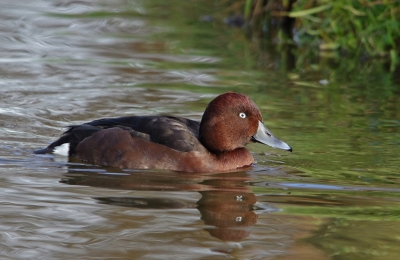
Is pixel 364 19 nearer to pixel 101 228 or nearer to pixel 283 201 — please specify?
pixel 283 201

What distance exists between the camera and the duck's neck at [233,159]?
6.73 meters

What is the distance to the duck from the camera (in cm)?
662

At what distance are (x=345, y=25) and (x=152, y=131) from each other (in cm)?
537

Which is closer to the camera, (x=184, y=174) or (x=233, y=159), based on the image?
(x=184, y=174)

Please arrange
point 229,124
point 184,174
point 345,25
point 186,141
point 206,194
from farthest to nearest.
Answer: point 345,25
point 229,124
point 186,141
point 184,174
point 206,194

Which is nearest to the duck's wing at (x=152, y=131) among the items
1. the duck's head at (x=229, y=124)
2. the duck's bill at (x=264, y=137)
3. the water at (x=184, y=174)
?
the duck's head at (x=229, y=124)

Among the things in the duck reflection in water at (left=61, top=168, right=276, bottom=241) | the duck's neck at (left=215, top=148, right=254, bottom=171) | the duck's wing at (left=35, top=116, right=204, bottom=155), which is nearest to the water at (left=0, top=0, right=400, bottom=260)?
the duck reflection in water at (left=61, top=168, right=276, bottom=241)

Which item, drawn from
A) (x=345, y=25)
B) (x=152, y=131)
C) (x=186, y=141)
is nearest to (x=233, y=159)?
(x=186, y=141)

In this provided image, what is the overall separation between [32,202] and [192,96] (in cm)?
398

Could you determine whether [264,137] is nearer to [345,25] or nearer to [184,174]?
[184,174]

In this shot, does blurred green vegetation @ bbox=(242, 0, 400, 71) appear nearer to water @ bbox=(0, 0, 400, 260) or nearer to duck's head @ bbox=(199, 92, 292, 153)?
water @ bbox=(0, 0, 400, 260)

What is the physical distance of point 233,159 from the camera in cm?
677

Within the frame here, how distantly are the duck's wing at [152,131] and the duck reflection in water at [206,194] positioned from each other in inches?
11.5

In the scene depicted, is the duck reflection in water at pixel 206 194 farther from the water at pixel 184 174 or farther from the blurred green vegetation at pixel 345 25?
the blurred green vegetation at pixel 345 25
